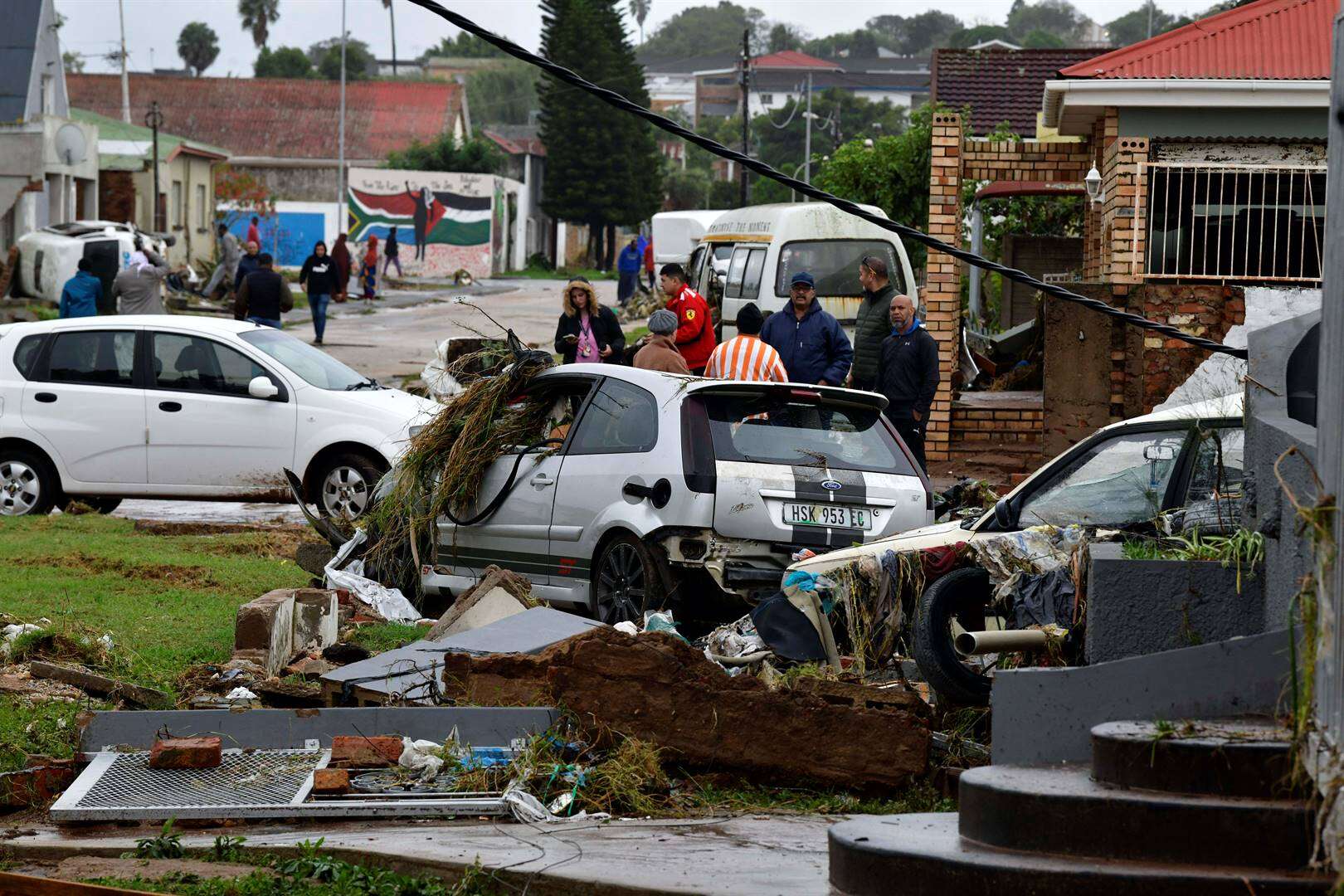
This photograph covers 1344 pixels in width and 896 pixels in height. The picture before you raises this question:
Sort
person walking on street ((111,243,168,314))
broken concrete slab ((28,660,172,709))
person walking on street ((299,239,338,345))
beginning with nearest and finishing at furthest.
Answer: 1. broken concrete slab ((28,660,172,709))
2. person walking on street ((111,243,168,314))
3. person walking on street ((299,239,338,345))

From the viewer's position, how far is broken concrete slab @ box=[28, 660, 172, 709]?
24.2 feet

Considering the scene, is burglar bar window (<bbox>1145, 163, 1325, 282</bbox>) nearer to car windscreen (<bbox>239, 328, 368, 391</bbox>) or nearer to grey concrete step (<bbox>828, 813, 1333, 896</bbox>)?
car windscreen (<bbox>239, 328, 368, 391</bbox>)

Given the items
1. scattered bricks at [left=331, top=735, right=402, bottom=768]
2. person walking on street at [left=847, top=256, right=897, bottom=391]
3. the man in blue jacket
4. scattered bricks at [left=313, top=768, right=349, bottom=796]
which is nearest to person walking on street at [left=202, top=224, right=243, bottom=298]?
person walking on street at [left=847, top=256, right=897, bottom=391]

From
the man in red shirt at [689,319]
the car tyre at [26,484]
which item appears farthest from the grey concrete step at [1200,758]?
the car tyre at [26,484]

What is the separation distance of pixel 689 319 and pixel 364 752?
317 inches

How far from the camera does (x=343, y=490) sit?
13.8 metres

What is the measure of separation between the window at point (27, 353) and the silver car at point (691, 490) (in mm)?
5822

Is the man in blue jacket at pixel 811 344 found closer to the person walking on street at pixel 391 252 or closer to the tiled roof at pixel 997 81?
the tiled roof at pixel 997 81

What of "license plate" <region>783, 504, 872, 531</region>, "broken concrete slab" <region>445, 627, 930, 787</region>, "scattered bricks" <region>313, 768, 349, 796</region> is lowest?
"scattered bricks" <region>313, 768, 349, 796</region>

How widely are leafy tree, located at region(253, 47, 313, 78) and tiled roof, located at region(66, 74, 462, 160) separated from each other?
42.4m

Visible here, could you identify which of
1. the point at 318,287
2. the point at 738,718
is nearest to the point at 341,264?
the point at 318,287

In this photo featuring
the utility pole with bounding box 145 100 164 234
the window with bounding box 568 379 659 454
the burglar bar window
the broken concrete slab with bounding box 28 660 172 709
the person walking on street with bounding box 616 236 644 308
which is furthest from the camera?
the person walking on street with bounding box 616 236 644 308

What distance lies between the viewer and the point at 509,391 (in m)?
10.6

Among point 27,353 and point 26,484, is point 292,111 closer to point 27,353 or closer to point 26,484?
point 27,353
